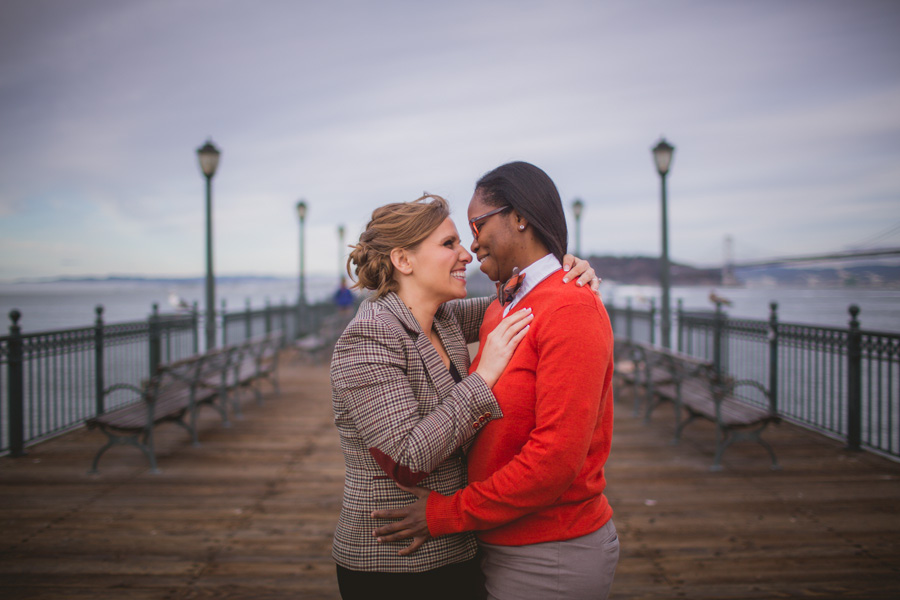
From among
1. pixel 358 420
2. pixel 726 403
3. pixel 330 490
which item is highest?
pixel 358 420

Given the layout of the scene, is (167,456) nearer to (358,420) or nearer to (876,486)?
(358,420)

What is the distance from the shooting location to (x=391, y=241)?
1.74 m

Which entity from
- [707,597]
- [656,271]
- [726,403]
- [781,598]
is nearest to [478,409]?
A: [707,597]

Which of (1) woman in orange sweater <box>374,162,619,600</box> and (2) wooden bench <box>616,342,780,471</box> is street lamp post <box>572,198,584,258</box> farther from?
(1) woman in orange sweater <box>374,162,619,600</box>

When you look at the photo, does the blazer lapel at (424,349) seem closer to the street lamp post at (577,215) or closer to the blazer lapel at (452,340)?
the blazer lapel at (452,340)

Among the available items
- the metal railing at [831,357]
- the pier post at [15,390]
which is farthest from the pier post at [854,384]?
the pier post at [15,390]

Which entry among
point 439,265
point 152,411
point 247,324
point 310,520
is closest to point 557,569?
point 439,265

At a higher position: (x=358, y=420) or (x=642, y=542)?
(x=358, y=420)

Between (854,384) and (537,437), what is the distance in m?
5.68

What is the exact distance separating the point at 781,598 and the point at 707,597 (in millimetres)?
392

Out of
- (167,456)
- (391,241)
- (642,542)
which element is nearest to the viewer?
(391,241)

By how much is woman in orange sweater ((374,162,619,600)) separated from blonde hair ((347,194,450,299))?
16 cm

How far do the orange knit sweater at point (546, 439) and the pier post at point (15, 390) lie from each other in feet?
18.9

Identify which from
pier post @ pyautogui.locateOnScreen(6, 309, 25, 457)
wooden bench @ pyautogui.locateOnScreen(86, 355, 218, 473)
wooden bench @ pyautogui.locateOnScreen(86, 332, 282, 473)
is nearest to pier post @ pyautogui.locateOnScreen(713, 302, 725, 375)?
wooden bench @ pyautogui.locateOnScreen(86, 332, 282, 473)
